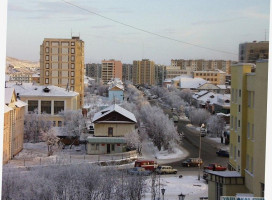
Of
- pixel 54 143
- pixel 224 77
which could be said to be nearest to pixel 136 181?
pixel 54 143

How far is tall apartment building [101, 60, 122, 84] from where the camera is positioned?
29.2 metres

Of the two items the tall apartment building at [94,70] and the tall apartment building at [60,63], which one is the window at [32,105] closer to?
the tall apartment building at [60,63]

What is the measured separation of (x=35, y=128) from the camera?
7.88 metres

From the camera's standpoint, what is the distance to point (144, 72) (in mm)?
29672

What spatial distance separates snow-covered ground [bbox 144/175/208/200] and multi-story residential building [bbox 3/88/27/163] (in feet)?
6.44

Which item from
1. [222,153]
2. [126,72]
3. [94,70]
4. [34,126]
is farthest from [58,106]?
[94,70]

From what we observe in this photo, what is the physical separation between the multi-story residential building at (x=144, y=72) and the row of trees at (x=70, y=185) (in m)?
25.3

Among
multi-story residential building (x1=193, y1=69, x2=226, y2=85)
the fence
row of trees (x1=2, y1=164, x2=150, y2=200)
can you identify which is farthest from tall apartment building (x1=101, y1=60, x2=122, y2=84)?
row of trees (x1=2, y1=164, x2=150, y2=200)

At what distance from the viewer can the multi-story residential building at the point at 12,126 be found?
5691 millimetres

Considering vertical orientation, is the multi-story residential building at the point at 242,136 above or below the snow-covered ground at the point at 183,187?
above

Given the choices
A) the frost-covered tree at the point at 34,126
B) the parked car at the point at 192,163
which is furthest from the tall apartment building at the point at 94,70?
the parked car at the point at 192,163

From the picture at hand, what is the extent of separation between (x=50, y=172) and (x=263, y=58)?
194cm

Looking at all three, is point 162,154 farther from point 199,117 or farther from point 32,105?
point 199,117

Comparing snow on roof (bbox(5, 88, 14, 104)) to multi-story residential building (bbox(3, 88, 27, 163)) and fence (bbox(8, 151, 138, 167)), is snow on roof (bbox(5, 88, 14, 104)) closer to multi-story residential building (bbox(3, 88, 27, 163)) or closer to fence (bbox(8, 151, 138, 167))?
multi-story residential building (bbox(3, 88, 27, 163))
